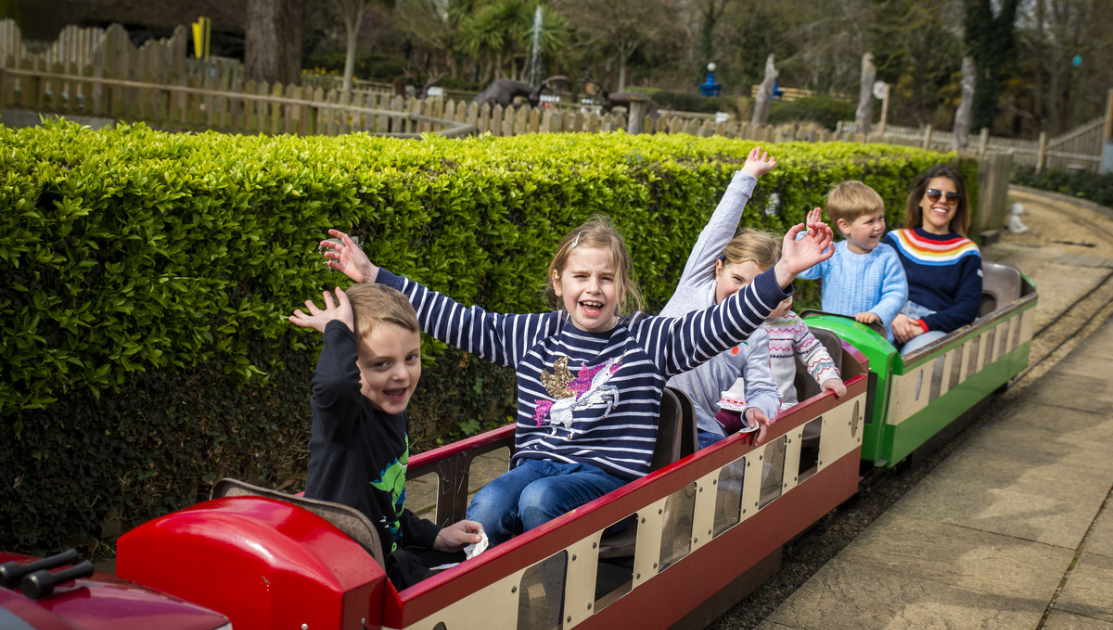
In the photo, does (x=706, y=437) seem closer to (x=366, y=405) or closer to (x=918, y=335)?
(x=366, y=405)

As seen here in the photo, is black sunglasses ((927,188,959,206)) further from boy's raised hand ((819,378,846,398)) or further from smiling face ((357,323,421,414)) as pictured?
smiling face ((357,323,421,414))

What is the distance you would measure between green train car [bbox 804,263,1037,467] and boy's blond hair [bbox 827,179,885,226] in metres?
0.63

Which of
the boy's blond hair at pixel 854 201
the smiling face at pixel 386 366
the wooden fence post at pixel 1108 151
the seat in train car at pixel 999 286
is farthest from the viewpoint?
the wooden fence post at pixel 1108 151

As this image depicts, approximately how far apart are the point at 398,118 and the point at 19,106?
Result: 6863 mm

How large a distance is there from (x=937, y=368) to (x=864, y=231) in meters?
0.96

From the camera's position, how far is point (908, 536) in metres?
4.84

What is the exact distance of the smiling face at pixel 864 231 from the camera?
548 centimetres

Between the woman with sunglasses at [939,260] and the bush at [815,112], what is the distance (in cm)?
3127

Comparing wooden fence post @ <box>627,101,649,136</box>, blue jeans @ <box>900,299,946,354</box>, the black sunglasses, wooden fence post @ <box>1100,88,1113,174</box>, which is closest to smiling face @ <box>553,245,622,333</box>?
blue jeans @ <box>900,299,946,354</box>

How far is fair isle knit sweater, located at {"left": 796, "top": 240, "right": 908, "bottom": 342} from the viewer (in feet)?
18.5

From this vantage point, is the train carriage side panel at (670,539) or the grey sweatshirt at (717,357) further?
the grey sweatshirt at (717,357)

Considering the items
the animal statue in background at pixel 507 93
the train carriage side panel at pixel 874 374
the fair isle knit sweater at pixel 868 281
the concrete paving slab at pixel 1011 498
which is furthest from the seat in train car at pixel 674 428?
the animal statue in background at pixel 507 93

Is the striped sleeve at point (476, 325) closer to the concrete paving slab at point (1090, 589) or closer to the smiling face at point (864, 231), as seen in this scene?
the concrete paving slab at point (1090, 589)

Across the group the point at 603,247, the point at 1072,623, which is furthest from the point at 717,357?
the point at 1072,623
